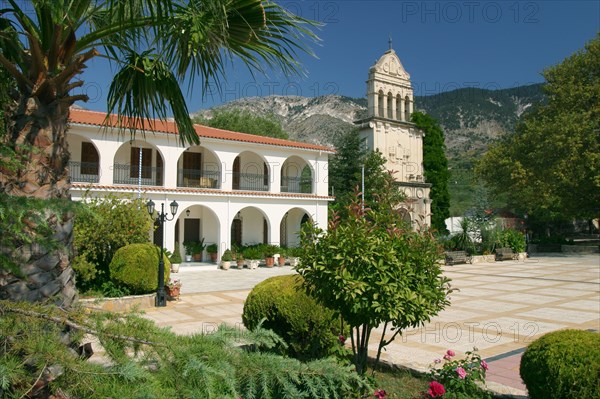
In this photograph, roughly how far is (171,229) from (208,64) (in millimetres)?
16818

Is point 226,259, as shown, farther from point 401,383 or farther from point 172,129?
point 401,383

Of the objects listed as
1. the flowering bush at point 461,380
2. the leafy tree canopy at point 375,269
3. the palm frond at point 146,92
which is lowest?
the flowering bush at point 461,380

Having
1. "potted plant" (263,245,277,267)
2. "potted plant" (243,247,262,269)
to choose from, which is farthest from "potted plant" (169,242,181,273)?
"potted plant" (263,245,277,267)

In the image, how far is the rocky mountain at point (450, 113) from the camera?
109688 mm

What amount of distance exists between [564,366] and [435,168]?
34.5 metres

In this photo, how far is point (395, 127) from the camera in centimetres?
3328

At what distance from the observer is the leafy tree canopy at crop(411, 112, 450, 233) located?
36500 millimetres

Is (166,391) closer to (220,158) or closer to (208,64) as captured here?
(208,64)

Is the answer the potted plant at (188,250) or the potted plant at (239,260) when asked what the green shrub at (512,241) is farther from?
the potted plant at (188,250)

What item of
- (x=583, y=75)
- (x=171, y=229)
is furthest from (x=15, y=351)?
(x=583, y=75)

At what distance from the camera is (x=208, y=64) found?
16.7 feet

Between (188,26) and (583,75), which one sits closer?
(188,26)

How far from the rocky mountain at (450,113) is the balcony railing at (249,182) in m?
72.0

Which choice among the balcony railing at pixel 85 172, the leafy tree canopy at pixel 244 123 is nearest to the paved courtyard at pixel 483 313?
the balcony railing at pixel 85 172
